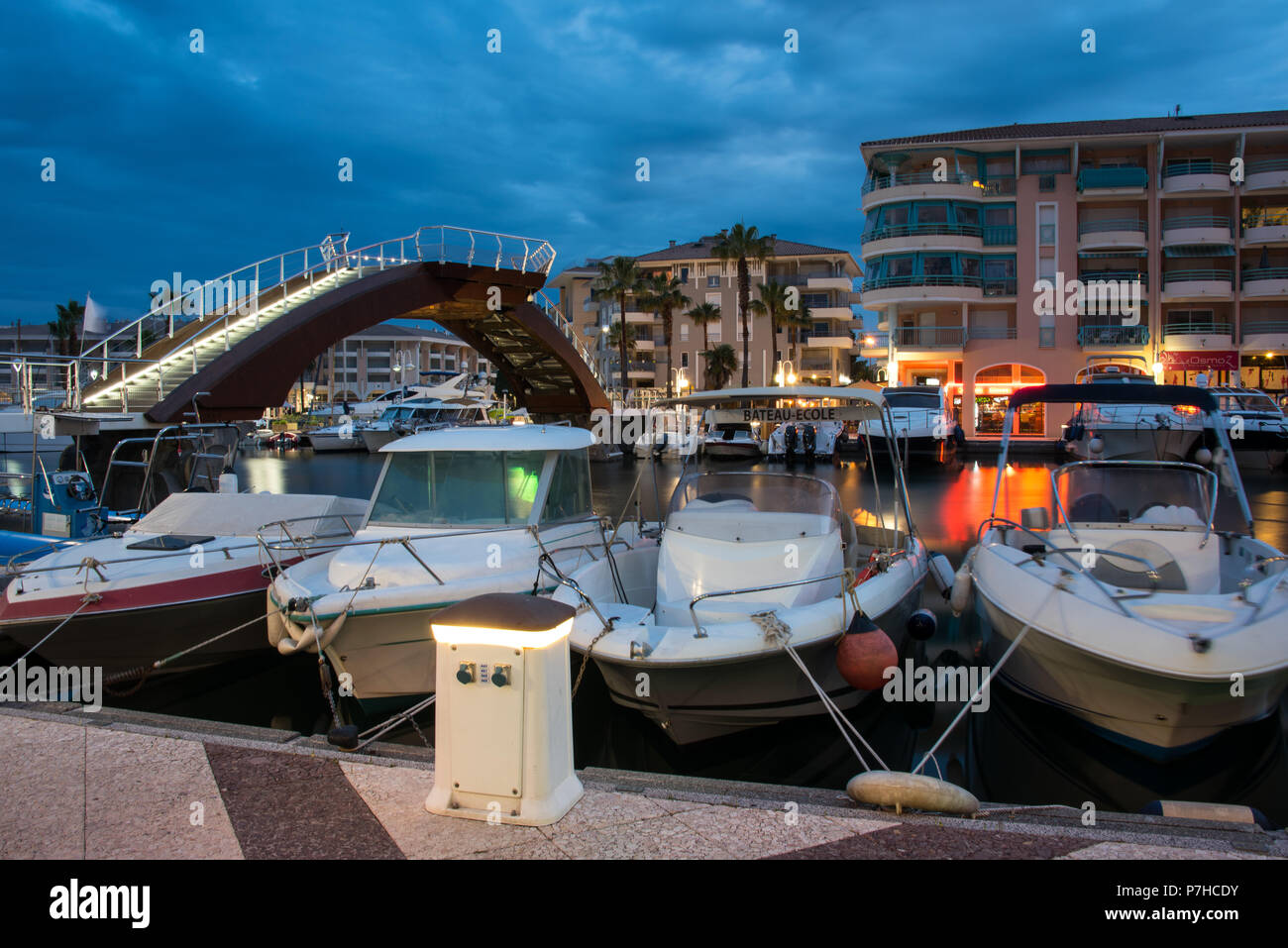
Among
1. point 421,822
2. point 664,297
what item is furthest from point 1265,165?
point 421,822

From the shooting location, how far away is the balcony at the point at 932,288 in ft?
157

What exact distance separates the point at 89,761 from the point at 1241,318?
182 ft

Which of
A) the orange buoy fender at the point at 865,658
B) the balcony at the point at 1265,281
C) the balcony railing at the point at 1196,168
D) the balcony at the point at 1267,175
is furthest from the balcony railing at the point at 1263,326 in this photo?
the orange buoy fender at the point at 865,658

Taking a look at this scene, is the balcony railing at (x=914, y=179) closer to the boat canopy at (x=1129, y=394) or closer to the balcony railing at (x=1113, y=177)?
the balcony railing at (x=1113, y=177)

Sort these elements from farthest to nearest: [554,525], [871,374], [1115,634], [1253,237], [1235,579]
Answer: [871,374] < [1253,237] < [554,525] < [1235,579] < [1115,634]

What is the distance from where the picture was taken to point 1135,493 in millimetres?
9484

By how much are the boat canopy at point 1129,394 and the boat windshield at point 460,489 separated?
5743 millimetres

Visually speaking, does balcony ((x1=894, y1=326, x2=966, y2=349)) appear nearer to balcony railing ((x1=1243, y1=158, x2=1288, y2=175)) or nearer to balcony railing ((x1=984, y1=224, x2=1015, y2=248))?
balcony railing ((x1=984, y1=224, x2=1015, y2=248))

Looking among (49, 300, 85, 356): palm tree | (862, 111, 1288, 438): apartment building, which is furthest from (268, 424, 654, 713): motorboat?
(49, 300, 85, 356): palm tree

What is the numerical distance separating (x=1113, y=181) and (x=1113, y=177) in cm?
20

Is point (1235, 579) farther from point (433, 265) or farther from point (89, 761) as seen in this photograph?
point (433, 265)

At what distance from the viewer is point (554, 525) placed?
34.3 ft

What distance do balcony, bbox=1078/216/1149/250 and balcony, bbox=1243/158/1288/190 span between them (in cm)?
503

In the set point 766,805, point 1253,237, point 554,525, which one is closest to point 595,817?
point 766,805
